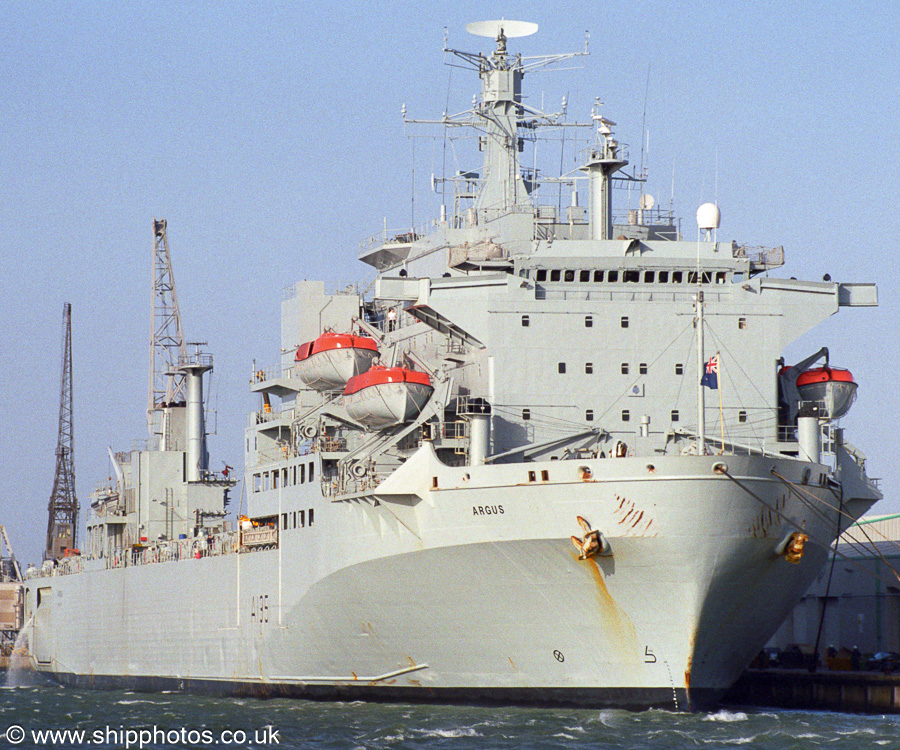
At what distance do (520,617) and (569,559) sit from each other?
1946 mm

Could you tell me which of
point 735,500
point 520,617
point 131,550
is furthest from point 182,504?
point 735,500

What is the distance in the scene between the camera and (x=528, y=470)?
2961 cm

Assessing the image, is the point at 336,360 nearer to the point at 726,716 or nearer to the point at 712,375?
the point at 712,375

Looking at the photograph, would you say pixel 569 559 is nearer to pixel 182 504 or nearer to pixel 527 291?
pixel 527 291

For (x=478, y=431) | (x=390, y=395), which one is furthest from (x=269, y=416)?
(x=478, y=431)

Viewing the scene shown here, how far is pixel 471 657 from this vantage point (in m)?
31.5

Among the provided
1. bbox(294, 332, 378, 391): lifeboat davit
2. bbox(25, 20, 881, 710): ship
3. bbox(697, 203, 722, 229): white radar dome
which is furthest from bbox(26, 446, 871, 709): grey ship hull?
bbox(697, 203, 722, 229): white radar dome

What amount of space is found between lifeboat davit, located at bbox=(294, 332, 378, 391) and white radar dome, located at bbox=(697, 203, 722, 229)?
884cm

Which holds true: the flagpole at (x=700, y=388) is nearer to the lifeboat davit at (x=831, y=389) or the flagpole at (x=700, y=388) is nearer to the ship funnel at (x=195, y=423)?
the lifeboat davit at (x=831, y=389)

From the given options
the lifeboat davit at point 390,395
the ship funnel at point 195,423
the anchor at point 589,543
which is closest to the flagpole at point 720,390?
the anchor at point 589,543

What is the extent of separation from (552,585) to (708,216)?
10809 millimetres

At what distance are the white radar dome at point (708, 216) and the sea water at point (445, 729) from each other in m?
11.5

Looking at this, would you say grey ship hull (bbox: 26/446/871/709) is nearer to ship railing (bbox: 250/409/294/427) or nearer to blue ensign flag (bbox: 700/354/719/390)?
blue ensign flag (bbox: 700/354/719/390)

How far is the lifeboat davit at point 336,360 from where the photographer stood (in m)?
36.9
